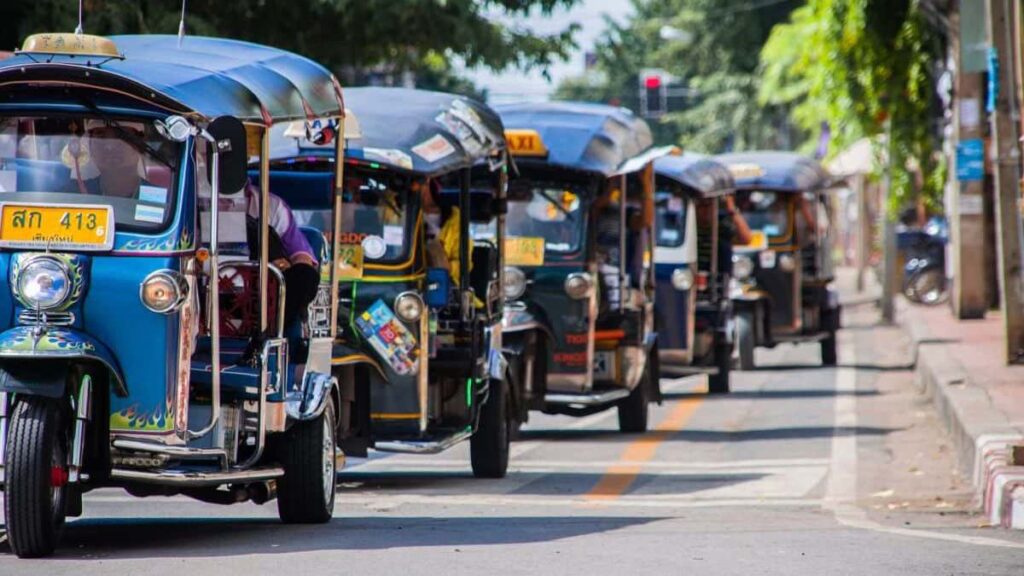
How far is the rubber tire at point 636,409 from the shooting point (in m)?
16.5

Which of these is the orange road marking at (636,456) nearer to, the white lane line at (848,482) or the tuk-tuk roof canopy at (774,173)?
the white lane line at (848,482)

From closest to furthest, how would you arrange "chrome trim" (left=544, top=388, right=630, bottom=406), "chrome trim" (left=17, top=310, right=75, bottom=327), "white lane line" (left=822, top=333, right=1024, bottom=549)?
"chrome trim" (left=17, top=310, right=75, bottom=327)
"white lane line" (left=822, top=333, right=1024, bottom=549)
"chrome trim" (left=544, top=388, right=630, bottom=406)

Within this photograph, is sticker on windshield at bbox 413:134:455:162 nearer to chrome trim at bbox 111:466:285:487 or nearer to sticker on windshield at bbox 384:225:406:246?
sticker on windshield at bbox 384:225:406:246

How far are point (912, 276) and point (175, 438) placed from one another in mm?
27754

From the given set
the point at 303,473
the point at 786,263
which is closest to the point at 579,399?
the point at 303,473

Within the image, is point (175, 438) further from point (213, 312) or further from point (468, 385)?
point (468, 385)

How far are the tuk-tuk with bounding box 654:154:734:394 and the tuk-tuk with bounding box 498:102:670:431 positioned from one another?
2.32m

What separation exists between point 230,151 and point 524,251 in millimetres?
7103

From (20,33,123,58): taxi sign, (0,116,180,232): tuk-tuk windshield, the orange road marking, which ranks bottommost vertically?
the orange road marking

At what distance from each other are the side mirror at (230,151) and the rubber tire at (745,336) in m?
15.3

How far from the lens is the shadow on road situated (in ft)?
28.0

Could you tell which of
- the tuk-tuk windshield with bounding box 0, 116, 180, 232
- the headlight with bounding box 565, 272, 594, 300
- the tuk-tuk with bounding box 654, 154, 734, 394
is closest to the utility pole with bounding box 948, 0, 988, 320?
the tuk-tuk with bounding box 654, 154, 734, 394

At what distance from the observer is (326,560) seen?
8.12 metres

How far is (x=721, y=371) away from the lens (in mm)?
20562
